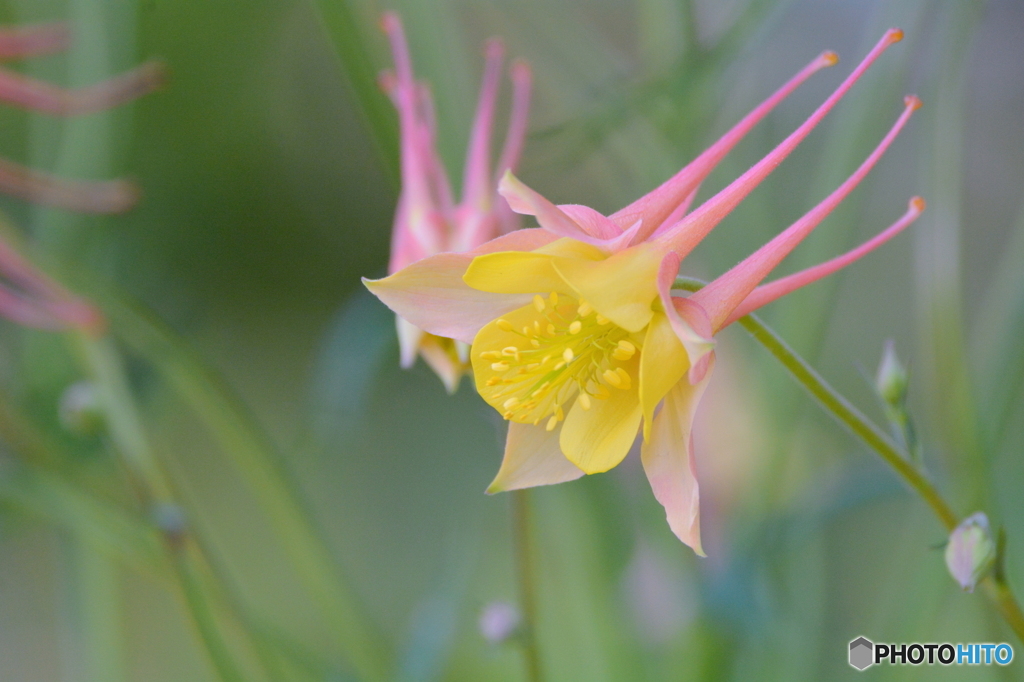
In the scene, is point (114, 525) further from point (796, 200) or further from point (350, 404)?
point (796, 200)

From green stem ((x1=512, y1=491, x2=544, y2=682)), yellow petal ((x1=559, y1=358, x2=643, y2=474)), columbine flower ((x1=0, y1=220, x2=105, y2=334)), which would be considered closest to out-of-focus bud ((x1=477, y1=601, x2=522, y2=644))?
green stem ((x1=512, y1=491, x2=544, y2=682))

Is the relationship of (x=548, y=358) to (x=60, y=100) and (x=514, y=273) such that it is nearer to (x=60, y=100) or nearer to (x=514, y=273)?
(x=514, y=273)

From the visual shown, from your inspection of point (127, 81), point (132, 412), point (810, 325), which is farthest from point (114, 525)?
point (810, 325)

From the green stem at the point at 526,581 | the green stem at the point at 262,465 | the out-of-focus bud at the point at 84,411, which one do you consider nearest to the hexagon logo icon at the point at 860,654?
the green stem at the point at 526,581

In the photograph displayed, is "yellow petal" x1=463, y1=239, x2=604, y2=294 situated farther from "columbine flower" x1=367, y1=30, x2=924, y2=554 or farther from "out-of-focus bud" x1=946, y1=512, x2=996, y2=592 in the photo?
"out-of-focus bud" x1=946, y1=512, x2=996, y2=592
